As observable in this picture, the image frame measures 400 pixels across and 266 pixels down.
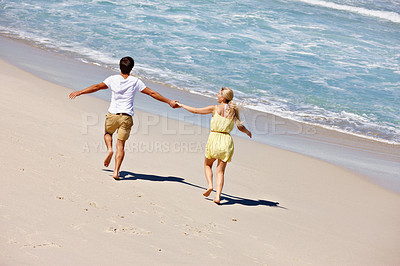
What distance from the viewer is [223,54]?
18.7 meters

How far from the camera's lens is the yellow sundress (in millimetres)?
6450

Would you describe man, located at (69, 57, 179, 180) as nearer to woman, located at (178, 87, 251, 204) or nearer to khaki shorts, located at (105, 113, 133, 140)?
khaki shorts, located at (105, 113, 133, 140)

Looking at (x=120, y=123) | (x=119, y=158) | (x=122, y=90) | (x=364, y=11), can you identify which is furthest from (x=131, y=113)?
(x=364, y=11)

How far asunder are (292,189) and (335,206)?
2.30 ft

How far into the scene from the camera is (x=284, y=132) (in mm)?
11086

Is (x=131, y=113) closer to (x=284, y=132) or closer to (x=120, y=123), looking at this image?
(x=120, y=123)

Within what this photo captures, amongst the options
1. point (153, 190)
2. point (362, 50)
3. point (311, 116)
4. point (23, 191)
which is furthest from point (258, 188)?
point (362, 50)

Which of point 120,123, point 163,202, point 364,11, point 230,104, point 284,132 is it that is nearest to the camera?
point 163,202

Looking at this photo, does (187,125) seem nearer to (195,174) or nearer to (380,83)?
(195,174)

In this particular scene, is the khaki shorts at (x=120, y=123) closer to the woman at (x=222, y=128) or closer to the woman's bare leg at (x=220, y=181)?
the woman at (x=222, y=128)

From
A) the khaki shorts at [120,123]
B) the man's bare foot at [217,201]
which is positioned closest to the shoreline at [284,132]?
the man's bare foot at [217,201]

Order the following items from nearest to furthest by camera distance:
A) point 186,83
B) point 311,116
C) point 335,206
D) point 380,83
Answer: point 335,206
point 311,116
point 186,83
point 380,83

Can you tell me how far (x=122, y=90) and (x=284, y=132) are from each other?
17.8 feet

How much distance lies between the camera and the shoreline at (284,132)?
9.61 meters
